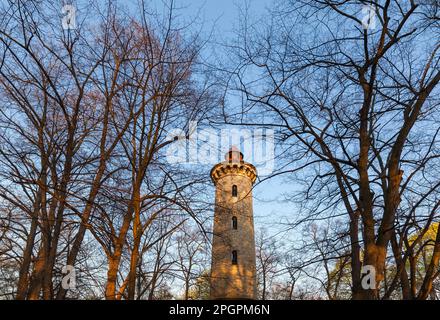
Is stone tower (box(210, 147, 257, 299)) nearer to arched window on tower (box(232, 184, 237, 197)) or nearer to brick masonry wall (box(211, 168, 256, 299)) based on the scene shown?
brick masonry wall (box(211, 168, 256, 299))

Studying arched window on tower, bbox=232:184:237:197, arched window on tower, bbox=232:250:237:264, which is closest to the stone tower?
arched window on tower, bbox=232:250:237:264

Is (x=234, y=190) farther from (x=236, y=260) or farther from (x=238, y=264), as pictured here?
(x=238, y=264)

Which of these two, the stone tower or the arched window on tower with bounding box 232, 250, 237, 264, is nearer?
the stone tower

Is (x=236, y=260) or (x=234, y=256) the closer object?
(x=236, y=260)

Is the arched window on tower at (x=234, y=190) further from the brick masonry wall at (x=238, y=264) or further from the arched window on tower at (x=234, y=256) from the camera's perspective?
the arched window on tower at (x=234, y=256)

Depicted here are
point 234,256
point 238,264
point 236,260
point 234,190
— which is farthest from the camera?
point 234,190

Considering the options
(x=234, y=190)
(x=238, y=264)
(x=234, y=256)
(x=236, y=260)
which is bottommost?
(x=238, y=264)

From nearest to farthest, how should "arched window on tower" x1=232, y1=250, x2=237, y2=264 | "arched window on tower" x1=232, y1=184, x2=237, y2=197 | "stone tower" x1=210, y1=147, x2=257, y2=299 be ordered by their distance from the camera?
"stone tower" x1=210, y1=147, x2=257, y2=299 < "arched window on tower" x1=232, y1=250, x2=237, y2=264 < "arched window on tower" x1=232, y1=184, x2=237, y2=197

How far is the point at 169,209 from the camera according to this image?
331 inches

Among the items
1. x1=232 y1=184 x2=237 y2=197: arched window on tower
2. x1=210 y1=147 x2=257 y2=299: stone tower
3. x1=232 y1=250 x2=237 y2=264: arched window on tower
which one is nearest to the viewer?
x1=210 y1=147 x2=257 y2=299: stone tower


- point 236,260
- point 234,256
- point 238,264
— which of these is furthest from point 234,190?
point 238,264

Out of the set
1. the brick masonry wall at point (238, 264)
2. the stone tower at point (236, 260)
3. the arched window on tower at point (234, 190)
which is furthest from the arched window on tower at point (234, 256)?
the arched window on tower at point (234, 190)

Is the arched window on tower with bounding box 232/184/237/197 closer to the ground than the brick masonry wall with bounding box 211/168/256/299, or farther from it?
farther from it
